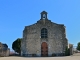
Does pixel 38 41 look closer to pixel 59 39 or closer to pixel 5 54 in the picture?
pixel 59 39

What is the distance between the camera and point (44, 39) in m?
35.7

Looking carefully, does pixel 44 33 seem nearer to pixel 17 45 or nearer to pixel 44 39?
pixel 44 39

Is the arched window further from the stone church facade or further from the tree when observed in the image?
the tree

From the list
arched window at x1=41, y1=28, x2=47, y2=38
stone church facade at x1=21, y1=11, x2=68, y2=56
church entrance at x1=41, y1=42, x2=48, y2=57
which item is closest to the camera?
stone church facade at x1=21, y1=11, x2=68, y2=56

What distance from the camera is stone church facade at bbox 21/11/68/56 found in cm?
3503

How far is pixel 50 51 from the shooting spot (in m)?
35.0

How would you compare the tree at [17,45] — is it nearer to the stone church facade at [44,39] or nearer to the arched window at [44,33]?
the stone church facade at [44,39]

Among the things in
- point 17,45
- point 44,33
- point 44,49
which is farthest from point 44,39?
point 17,45

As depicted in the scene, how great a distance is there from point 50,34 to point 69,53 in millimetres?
5729

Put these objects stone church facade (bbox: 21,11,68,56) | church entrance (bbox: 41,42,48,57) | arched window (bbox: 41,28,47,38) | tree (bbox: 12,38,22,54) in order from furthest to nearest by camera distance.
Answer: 1. tree (bbox: 12,38,22,54)
2. arched window (bbox: 41,28,47,38)
3. church entrance (bbox: 41,42,48,57)
4. stone church facade (bbox: 21,11,68,56)

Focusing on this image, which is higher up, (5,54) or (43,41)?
(43,41)

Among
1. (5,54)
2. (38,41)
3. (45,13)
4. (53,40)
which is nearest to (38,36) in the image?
(38,41)

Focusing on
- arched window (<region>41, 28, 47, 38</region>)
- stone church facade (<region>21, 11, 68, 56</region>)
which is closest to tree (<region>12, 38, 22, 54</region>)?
stone church facade (<region>21, 11, 68, 56</region>)

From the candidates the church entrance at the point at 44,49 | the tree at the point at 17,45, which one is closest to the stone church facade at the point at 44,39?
the church entrance at the point at 44,49
